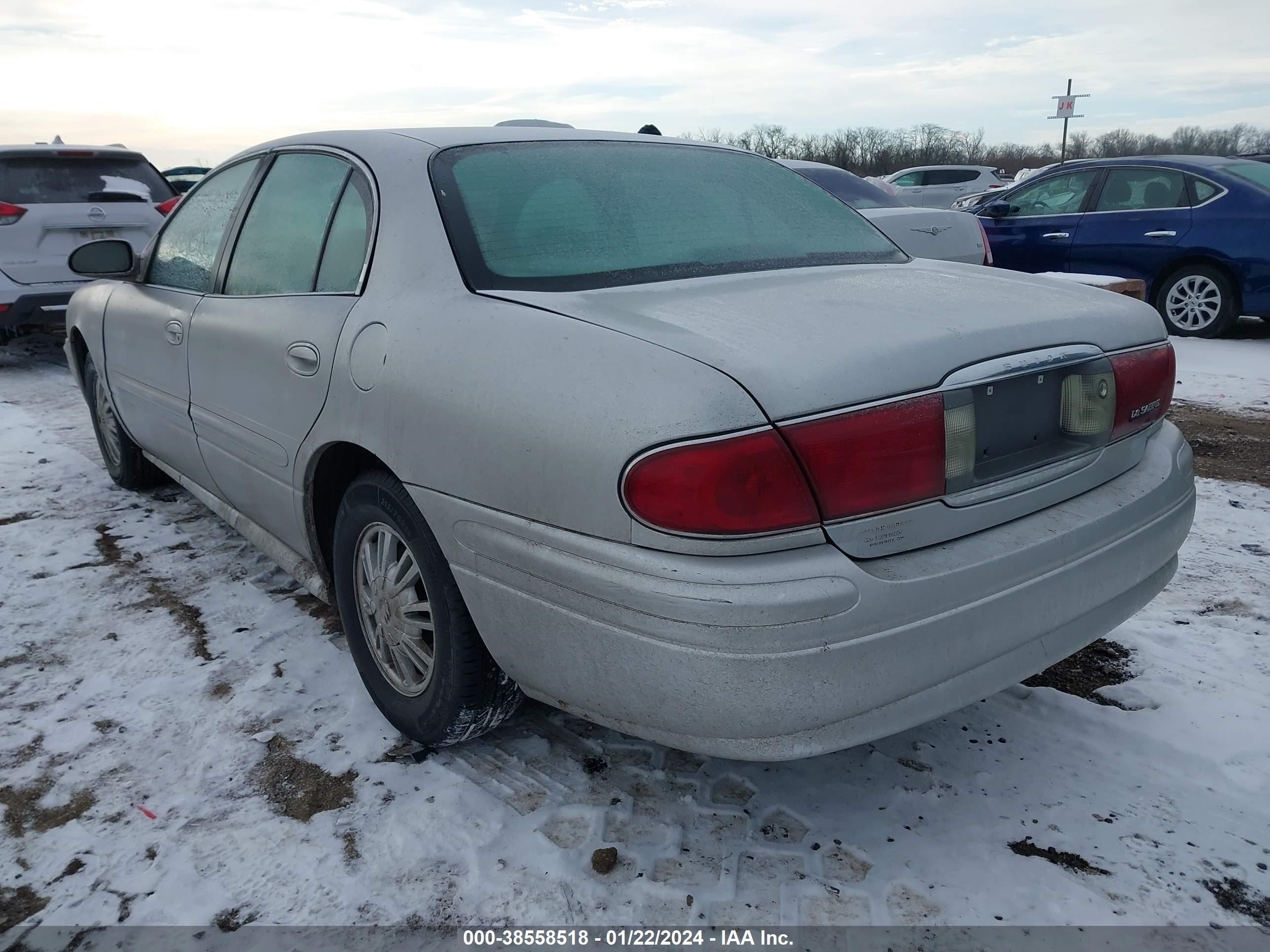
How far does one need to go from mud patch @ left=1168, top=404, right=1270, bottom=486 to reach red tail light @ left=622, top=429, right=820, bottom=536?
11.0 ft

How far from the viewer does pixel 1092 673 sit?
8.90 ft

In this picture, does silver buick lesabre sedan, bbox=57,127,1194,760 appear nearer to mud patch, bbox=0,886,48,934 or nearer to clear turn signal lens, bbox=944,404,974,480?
clear turn signal lens, bbox=944,404,974,480

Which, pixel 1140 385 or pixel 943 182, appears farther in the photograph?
pixel 943 182

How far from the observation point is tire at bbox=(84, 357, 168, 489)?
4.44m

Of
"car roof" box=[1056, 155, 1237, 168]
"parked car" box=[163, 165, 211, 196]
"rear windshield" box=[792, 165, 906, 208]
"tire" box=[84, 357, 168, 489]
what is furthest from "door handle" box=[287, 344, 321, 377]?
"parked car" box=[163, 165, 211, 196]

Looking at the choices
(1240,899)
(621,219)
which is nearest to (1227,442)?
(1240,899)

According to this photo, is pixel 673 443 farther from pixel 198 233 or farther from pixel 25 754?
pixel 198 233

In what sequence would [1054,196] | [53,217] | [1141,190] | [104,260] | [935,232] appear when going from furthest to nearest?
[1054,196]
[1141,190]
[53,217]
[935,232]
[104,260]

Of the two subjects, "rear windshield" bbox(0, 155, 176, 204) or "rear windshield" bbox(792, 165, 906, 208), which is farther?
"rear windshield" bbox(792, 165, 906, 208)

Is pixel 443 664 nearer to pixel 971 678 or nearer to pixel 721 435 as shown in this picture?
pixel 721 435

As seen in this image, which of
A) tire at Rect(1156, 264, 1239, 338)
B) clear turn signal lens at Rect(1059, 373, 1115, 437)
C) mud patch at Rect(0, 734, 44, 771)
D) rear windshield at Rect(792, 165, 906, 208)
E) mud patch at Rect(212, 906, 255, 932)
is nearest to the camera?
mud patch at Rect(212, 906, 255, 932)

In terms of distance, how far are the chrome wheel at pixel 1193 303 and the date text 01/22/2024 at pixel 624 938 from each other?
7.60m

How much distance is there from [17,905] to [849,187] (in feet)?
24.6

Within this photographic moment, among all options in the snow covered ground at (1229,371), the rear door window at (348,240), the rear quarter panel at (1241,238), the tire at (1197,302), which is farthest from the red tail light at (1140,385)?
the tire at (1197,302)
